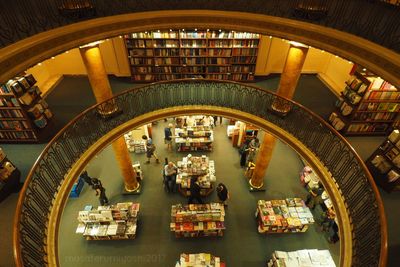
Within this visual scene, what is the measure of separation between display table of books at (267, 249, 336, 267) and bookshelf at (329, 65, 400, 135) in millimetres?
3806

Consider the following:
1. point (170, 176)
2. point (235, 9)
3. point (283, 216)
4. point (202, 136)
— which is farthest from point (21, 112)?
point (283, 216)

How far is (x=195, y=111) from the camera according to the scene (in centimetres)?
799

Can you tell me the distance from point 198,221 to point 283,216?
9.12 feet

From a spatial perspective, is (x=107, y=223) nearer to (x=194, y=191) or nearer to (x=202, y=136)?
(x=194, y=191)

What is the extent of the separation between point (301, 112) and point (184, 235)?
17.2ft

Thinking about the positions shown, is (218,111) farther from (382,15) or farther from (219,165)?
(382,15)

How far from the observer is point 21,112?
23.8 feet

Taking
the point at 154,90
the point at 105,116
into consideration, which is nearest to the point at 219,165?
the point at 154,90

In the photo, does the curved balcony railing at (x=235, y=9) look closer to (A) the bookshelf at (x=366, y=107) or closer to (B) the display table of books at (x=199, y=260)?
(A) the bookshelf at (x=366, y=107)

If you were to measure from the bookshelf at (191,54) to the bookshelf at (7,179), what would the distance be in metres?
5.91

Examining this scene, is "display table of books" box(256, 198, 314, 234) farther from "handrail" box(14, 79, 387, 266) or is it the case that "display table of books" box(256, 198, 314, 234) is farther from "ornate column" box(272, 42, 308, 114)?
"ornate column" box(272, 42, 308, 114)

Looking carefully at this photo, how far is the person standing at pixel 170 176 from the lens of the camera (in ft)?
30.5

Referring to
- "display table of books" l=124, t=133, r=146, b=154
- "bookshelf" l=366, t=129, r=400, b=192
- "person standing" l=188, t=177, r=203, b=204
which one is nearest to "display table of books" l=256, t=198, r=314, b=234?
"person standing" l=188, t=177, r=203, b=204

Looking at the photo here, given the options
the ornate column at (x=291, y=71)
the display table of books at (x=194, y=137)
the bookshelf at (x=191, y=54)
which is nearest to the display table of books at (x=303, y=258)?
the ornate column at (x=291, y=71)
